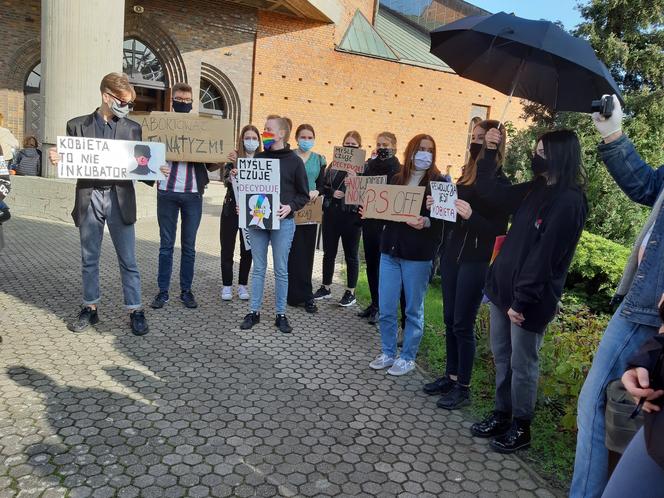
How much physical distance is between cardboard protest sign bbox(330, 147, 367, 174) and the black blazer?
2349mm

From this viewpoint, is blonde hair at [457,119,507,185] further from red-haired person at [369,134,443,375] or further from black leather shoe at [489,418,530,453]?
black leather shoe at [489,418,530,453]

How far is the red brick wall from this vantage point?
20672 millimetres

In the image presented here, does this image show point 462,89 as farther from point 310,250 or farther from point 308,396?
point 308,396

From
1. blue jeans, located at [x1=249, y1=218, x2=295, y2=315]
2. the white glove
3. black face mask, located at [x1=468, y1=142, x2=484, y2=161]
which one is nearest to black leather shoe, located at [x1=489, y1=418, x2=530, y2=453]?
black face mask, located at [x1=468, y1=142, x2=484, y2=161]

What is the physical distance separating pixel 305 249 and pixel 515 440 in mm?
3507

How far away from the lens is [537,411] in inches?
153

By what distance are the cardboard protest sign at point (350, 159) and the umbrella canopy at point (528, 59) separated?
6.84 feet

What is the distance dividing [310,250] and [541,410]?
3255mm

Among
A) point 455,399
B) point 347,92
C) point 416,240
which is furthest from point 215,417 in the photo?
point 347,92

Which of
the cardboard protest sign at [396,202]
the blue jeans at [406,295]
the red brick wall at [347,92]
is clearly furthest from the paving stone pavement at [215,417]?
the red brick wall at [347,92]

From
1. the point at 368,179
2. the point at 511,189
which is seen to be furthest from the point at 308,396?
the point at 368,179

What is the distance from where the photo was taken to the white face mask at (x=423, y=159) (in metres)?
4.24

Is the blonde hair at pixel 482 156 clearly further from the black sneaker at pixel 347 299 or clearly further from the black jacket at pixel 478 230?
the black sneaker at pixel 347 299

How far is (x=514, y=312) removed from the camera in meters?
2.98
